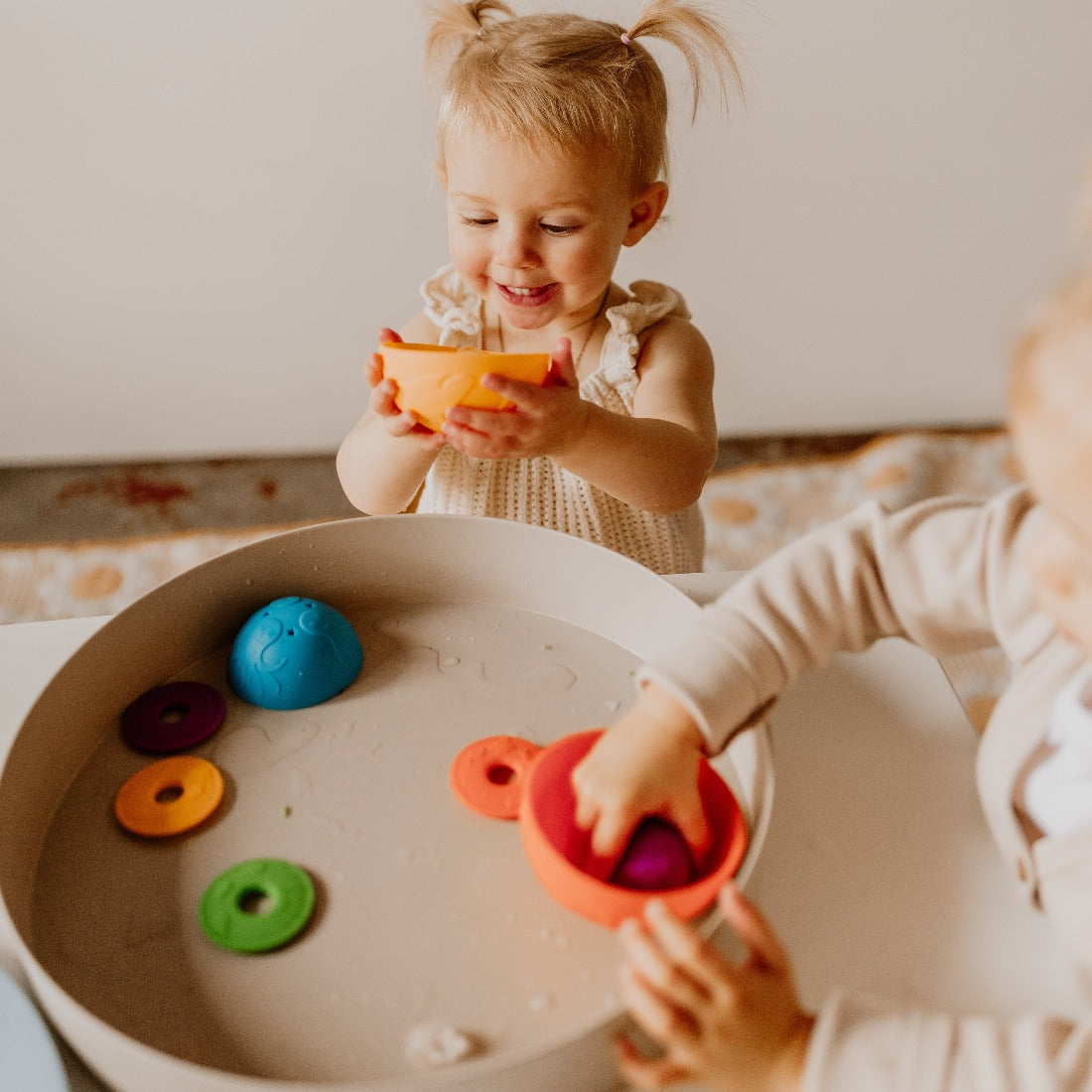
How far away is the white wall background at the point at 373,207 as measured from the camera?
1165 millimetres

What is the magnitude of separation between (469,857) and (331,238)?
105 cm

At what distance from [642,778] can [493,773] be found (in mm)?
92


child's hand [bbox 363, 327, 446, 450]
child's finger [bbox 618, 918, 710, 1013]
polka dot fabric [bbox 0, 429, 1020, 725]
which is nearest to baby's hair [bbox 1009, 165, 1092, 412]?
child's finger [bbox 618, 918, 710, 1013]

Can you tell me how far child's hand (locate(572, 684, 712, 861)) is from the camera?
16.2 inches

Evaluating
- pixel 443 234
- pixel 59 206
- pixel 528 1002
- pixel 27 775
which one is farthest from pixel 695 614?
pixel 59 206

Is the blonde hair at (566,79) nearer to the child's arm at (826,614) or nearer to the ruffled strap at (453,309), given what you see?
the ruffled strap at (453,309)

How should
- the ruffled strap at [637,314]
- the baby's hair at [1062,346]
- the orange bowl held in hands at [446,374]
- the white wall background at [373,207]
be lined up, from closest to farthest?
the baby's hair at [1062,346]
the orange bowl held in hands at [446,374]
the ruffled strap at [637,314]
the white wall background at [373,207]

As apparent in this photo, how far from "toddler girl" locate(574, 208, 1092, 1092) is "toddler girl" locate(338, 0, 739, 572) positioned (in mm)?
197

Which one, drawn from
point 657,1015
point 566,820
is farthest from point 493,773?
point 657,1015

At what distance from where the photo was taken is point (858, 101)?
4.08 ft

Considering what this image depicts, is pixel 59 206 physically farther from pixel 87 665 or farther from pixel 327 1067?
pixel 327 1067

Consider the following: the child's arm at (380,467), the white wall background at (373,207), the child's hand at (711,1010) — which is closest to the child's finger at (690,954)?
the child's hand at (711,1010)

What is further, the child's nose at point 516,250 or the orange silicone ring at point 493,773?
the child's nose at point 516,250

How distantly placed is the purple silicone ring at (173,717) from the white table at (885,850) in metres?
0.05
